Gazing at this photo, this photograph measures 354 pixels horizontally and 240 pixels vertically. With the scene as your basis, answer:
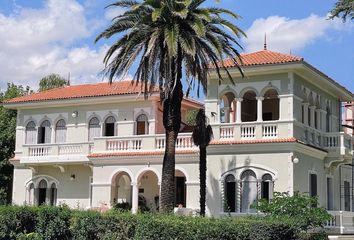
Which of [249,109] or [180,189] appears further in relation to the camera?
[180,189]

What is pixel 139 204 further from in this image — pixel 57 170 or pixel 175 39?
pixel 175 39

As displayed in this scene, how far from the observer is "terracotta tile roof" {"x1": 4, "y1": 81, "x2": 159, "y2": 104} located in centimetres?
3788

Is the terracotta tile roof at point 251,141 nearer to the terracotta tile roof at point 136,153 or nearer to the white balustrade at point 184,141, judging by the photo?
the terracotta tile roof at point 136,153

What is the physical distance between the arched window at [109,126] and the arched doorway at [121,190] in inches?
118

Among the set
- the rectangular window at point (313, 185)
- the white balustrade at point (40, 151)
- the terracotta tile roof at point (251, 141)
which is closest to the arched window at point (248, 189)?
the terracotta tile roof at point (251, 141)

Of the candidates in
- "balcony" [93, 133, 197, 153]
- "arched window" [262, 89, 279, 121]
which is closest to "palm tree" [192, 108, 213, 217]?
"balcony" [93, 133, 197, 153]

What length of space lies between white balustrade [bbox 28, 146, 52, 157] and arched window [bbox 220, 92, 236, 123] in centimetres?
1175

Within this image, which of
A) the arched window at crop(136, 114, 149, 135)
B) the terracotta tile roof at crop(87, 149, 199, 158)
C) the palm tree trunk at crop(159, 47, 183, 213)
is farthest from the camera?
the arched window at crop(136, 114, 149, 135)

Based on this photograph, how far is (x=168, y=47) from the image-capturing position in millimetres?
25750

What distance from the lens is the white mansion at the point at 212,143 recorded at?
100 ft

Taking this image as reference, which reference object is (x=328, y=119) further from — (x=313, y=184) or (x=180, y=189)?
(x=180, y=189)

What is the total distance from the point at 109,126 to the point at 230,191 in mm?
10522

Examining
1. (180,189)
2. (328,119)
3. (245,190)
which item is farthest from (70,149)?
(328,119)

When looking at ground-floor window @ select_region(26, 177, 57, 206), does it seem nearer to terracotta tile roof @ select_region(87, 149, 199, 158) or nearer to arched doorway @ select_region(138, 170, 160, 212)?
terracotta tile roof @ select_region(87, 149, 199, 158)
